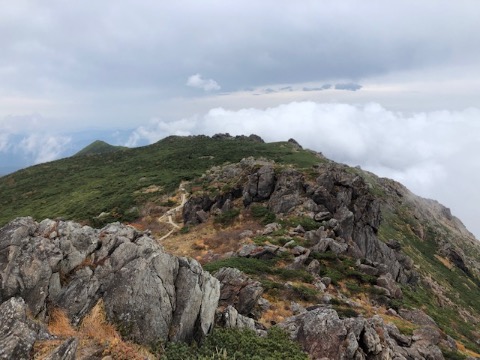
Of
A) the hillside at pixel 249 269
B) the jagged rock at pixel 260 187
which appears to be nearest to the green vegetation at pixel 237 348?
the hillside at pixel 249 269

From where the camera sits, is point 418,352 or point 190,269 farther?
point 418,352

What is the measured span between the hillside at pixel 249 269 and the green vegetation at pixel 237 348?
5 cm

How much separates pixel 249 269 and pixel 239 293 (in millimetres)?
8088

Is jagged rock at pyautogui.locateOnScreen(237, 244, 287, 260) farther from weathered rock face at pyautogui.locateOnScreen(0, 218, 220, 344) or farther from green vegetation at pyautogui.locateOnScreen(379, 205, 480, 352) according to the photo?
weathered rock face at pyautogui.locateOnScreen(0, 218, 220, 344)

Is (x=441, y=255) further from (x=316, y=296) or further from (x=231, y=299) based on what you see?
(x=231, y=299)

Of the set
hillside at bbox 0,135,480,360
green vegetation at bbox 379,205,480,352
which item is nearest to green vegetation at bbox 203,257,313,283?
hillside at bbox 0,135,480,360

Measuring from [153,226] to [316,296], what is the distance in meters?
35.0

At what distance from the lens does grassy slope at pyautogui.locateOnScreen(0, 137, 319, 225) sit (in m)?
73.7

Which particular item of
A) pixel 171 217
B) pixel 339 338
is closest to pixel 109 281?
pixel 339 338

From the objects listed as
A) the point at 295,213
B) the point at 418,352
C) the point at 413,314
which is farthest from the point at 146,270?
the point at 295,213

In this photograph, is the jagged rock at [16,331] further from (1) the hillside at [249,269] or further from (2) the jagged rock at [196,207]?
(2) the jagged rock at [196,207]

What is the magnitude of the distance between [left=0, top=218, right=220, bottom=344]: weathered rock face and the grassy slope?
47.9 metres

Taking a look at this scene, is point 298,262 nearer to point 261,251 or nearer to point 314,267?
point 314,267

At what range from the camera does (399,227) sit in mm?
84062
